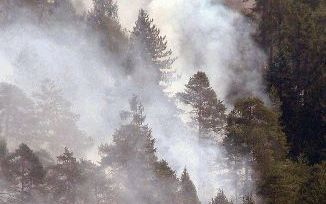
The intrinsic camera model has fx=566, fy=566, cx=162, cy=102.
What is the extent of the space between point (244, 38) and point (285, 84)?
15376 millimetres

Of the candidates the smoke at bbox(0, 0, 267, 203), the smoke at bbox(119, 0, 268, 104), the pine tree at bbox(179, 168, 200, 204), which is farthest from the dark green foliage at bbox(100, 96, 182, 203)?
the smoke at bbox(119, 0, 268, 104)

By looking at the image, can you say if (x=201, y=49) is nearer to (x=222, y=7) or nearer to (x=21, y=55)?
(x=222, y=7)

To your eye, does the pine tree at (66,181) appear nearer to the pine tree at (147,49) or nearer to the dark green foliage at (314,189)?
the dark green foliage at (314,189)

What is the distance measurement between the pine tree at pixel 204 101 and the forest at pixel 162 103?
0.10 m

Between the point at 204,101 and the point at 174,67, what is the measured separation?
2374cm

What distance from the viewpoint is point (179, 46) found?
67.0 m

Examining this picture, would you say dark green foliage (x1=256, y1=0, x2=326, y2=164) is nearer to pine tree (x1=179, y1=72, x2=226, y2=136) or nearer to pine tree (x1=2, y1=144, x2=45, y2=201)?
pine tree (x1=179, y1=72, x2=226, y2=136)

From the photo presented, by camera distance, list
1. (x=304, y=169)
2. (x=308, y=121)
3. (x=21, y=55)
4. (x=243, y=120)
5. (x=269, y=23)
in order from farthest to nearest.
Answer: (x=269, y=23), (x=21, y=55), (x=308, y=121), (x=304, y=169), (x=243, y=120)

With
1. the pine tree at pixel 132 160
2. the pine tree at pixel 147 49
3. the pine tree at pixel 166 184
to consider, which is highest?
the pine tree at pixel 147 49

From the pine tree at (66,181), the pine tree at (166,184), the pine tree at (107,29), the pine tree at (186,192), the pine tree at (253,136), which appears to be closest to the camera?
the pine tree at (66,181)

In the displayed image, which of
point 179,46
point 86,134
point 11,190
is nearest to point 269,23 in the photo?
point 179,46

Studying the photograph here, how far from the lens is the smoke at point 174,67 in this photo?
46422mm

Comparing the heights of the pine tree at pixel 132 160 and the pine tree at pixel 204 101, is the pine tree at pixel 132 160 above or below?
below

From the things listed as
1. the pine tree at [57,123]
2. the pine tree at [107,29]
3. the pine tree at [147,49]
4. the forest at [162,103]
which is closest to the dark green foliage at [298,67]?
the forest at [162,103]
